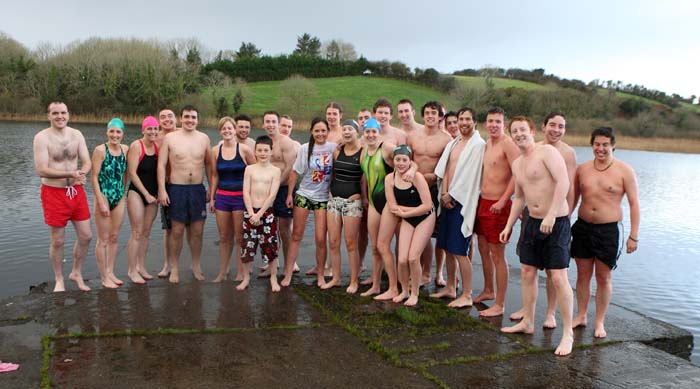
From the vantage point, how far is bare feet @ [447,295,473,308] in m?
5.66

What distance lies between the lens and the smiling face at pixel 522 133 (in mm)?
4730

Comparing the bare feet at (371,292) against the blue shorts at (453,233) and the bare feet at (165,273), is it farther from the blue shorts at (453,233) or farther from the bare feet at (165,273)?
the bare feet at (165,273)

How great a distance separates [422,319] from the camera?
16.7 feet

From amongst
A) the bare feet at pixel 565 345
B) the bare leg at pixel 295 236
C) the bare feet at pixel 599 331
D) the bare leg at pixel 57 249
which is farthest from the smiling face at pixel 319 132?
the bare feet at pixel 599 331

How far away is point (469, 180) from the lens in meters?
5.50

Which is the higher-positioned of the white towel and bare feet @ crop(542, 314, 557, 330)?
the white towel

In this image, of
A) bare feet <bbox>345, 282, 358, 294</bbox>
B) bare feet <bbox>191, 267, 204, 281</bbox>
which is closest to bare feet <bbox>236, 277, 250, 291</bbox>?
bare feet <bbox>191, 267, 204, 281</bbox>

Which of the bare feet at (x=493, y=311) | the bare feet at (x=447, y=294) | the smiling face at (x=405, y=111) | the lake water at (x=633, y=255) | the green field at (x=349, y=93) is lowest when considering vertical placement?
the lake water at (x=633, y=255)

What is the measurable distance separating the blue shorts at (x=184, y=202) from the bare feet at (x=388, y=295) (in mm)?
2517

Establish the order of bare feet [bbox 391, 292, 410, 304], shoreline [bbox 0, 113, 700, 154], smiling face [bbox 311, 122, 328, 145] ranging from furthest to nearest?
shoreline [bbox 0, 113, 700, 154]
smiling face [bbox 311, 122, 328, 145]
bare feet [bbox 391, 292, 410, 304]

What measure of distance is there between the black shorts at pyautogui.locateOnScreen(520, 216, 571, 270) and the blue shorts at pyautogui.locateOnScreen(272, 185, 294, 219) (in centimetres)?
308

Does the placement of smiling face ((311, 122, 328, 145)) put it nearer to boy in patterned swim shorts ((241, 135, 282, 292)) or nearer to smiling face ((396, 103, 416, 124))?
boy in patterned swim shorts ((241, 135, 282, 292))

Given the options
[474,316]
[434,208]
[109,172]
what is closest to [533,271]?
[474,316]

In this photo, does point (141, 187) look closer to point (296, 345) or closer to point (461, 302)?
point (296, 345)
